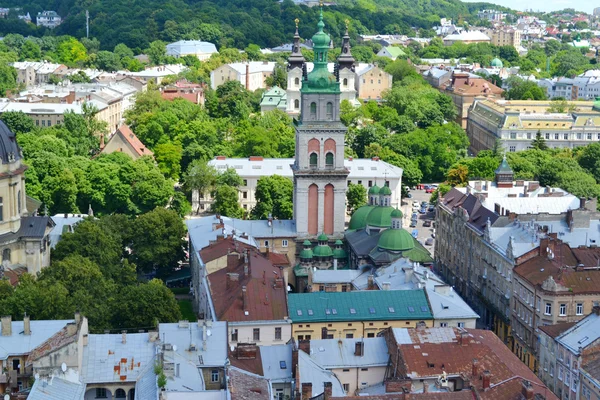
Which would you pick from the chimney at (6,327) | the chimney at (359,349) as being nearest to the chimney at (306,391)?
the chimney at (359,349)

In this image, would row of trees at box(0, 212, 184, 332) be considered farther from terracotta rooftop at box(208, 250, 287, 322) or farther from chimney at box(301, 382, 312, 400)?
chimney at box(301, 382, 312, 400)

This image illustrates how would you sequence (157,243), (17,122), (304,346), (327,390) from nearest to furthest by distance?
(327,390)
(304,346)
(157,243)
(17,122)

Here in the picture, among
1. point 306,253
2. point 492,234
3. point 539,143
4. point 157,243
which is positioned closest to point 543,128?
point 539,143

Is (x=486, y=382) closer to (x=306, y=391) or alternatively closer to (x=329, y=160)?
(x=306, y=391)

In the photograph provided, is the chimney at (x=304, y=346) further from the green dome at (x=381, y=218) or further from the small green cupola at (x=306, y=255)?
the green dome at (x=381, y=218)

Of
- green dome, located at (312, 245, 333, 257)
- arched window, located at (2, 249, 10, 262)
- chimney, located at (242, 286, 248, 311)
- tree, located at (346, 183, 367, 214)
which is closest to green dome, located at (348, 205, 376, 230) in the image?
green dome, located at (312, 245, 333, 257)
